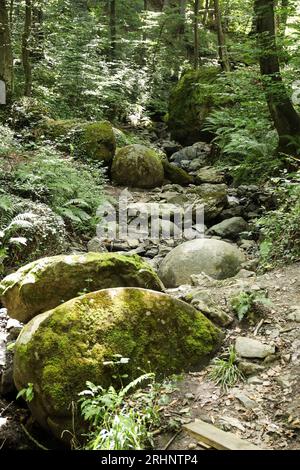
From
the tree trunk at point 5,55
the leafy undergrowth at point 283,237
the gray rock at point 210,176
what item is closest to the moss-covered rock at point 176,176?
the gray rock at point 210,176

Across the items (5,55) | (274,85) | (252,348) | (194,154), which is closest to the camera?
(252,348)

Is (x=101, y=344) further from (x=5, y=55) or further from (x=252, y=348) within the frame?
(x=5, y=55)

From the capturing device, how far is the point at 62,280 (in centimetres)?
488

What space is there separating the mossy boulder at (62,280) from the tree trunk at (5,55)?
8114 mm

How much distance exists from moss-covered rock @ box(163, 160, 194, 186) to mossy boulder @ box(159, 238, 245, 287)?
5262 mm

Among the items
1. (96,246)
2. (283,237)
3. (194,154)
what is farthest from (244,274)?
(194,154)

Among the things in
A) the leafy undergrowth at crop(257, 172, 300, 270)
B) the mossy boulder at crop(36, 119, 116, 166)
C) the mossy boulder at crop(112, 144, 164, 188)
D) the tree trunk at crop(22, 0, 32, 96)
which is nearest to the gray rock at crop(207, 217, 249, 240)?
the leafy undergrowth at crop(257, 172, 300, 270)

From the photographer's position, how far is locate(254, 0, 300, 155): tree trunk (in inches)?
356

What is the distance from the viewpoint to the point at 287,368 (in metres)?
3.84

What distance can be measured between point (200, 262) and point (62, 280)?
9.21 ft

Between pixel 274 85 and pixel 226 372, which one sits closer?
pixel 226 372

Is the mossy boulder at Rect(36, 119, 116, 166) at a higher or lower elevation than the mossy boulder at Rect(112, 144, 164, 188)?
higher

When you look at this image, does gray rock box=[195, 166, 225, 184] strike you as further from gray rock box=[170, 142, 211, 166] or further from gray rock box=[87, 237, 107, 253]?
gray rock box=[87, 237, 107, 253]

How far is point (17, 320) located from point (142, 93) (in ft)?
50.2
